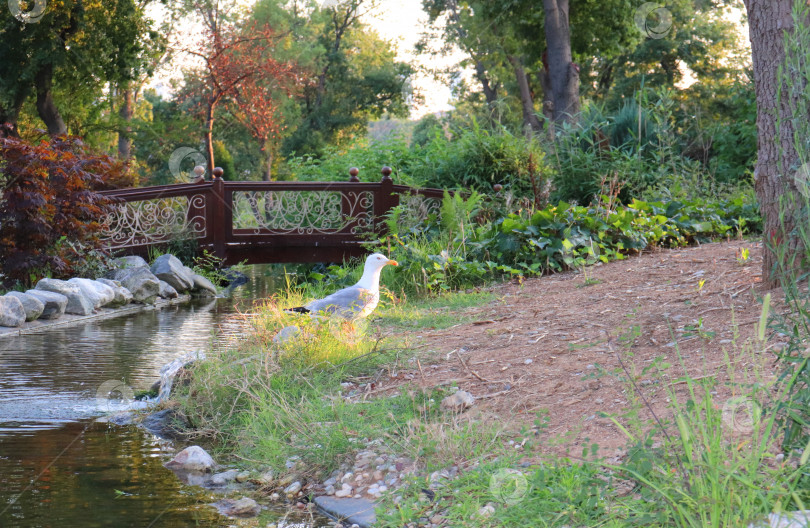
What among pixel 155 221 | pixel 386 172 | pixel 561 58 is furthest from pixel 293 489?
pixel 561 58

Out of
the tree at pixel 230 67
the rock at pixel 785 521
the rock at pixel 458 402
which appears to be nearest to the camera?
the rock at pixel 785 521

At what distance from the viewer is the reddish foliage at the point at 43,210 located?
32.1ft

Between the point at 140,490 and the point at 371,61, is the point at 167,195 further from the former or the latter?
the point at 371,61

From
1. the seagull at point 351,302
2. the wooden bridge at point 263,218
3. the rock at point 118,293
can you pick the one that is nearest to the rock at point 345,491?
the seagull at point 351,302

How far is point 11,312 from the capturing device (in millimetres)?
8328

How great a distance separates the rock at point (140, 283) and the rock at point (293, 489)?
26.3ft

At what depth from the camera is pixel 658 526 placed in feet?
7.88

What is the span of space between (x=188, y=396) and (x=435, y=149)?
11.0 metres

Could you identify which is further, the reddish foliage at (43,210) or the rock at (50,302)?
the reddish foliage at (43,210)
